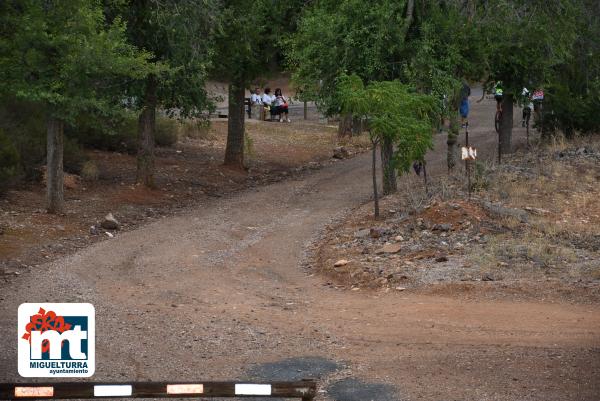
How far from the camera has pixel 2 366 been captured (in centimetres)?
1105

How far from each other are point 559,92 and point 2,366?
22.7m

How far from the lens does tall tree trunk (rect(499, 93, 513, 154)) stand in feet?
96.5

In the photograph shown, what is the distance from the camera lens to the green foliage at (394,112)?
19.3 m

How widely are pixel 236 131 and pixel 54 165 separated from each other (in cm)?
940

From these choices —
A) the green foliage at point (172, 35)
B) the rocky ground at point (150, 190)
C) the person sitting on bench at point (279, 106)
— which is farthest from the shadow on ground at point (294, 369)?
the person sitting on bench at point (279, 106)

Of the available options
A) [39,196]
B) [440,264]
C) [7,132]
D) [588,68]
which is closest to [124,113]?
[39,196]

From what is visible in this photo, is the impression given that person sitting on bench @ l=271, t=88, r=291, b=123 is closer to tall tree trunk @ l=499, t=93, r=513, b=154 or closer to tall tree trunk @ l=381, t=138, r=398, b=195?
tall tree trunk @ l=499, t=93, r=513, b=154

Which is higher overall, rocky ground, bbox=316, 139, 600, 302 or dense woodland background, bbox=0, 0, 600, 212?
dense woodland background, bbox=0, 0, 600, 212

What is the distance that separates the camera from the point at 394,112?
1947 cm

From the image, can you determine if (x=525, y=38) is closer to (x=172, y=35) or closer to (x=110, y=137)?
(x=172, y=35)

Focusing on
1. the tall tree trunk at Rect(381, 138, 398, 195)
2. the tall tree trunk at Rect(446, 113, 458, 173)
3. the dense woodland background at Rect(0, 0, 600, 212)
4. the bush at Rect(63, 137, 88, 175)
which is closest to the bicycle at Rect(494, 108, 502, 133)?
the dense woodland background at Rect(0, 0, 600, 212)

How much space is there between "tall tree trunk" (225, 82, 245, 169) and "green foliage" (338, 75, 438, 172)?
8.67 meters

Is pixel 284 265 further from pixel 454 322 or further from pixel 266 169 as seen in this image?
pixel 266 169

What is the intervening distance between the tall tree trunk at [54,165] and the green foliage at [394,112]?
5465mm
